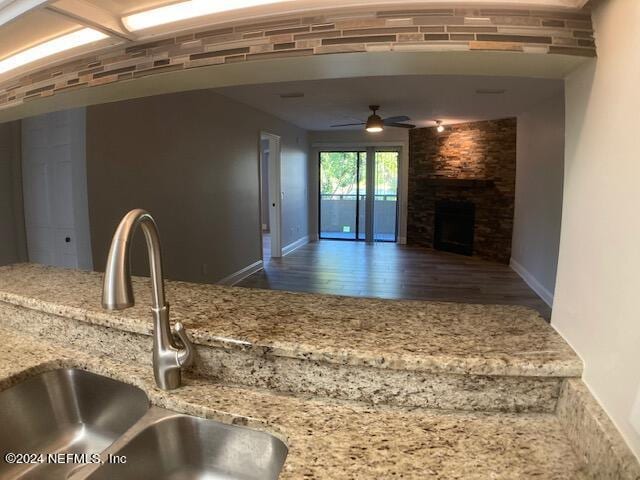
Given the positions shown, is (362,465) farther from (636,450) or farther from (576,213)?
(576,213)

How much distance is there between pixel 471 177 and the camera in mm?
6602

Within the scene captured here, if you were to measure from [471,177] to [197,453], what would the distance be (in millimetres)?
6693

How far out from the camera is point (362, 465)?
0.70m

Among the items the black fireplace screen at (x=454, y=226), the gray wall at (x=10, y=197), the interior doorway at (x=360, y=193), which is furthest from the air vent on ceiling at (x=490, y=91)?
the gray wall at (x=10, y=197)

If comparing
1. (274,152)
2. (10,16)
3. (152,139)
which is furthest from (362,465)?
(274,152)

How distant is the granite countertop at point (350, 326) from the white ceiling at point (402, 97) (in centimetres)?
300

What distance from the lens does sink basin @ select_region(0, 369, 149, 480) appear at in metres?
1.03

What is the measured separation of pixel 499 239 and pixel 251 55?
6.21 m

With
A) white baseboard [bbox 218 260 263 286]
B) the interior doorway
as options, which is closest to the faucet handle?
white baseboard [bbox 218 260 263 286]

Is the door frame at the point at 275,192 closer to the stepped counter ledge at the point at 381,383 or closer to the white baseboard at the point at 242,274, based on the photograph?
the white baseboard at the point at 242,274

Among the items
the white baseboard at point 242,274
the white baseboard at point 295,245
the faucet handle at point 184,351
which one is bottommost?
the white baseboard at point 242,274

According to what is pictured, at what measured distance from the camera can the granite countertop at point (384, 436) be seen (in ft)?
2.25

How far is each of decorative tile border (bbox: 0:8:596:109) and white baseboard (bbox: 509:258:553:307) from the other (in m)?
4.18

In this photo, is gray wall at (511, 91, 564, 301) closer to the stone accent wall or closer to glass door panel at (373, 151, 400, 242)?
the stone accent wall
